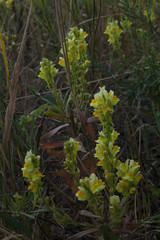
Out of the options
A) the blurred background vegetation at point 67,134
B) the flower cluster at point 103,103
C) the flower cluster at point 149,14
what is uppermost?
the flower cluster at point 149,14

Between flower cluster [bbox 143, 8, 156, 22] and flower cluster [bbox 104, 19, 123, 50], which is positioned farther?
flower cluster [bbox 104, 19, 123, 50]

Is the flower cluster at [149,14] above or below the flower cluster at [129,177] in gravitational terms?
above

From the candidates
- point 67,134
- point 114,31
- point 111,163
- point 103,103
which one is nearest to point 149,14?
point 114,31

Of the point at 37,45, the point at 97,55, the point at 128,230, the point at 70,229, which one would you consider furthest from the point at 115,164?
the point at 37,45

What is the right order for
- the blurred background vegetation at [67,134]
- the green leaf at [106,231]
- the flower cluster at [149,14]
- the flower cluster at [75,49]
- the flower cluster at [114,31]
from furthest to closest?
the flower cluster at [114,31] → the flower cluster at [149,14] → the flower cluster at [75,49] → the blurred background vegetation at [67,134] → the green leaf at [106,231]

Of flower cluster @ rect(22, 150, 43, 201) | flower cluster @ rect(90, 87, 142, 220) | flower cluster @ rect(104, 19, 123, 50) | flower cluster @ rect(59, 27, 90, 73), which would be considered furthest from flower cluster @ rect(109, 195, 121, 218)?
flower cluster @ rect(104, 19, 123, 50)

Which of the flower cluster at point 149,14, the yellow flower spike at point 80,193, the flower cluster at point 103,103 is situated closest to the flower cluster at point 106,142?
the flower cluster at point 103,103

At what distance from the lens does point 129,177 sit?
0.92m

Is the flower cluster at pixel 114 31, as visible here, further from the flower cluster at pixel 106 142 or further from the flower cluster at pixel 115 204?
the flower cluster at pixel 115 204

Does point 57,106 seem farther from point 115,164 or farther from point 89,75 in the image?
point 89,75

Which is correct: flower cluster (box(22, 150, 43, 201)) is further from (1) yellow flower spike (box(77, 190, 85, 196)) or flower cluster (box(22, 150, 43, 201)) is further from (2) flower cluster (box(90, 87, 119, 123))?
(2) flower cluster (box(90, 87, 119, 123))

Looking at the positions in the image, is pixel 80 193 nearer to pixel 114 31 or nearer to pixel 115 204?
pixel 115 204

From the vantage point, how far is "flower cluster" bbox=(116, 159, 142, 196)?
0.92m

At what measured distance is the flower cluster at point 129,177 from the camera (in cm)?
92
